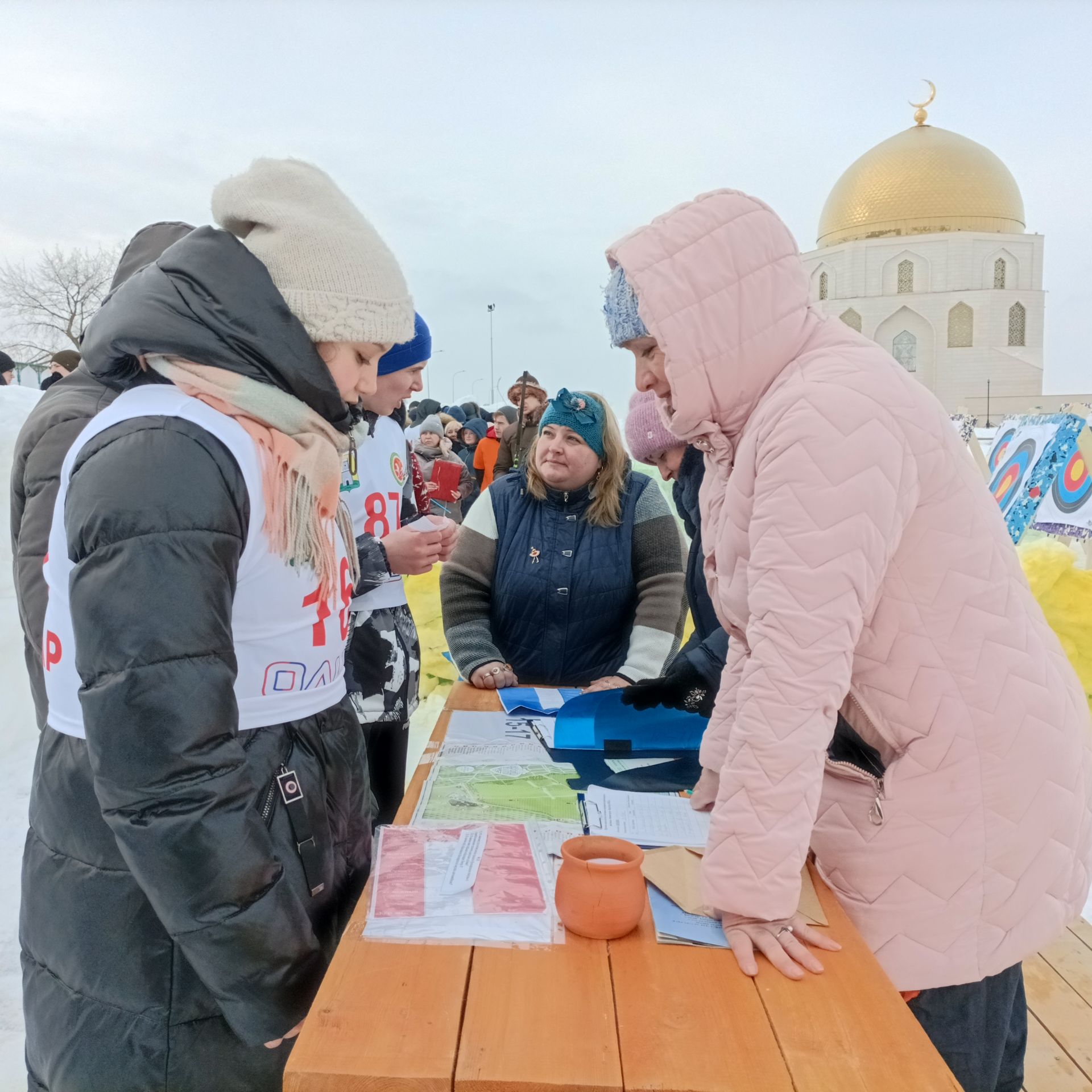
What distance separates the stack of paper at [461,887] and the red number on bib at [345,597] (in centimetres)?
37

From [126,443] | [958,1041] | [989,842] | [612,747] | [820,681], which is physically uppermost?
[126,443]

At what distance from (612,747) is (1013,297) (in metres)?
49.2

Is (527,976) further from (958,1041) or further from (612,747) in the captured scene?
(612,747)

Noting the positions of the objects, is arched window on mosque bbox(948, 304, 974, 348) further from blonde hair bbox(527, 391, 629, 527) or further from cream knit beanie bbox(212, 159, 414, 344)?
cream knit beanie bbox(212, 159, 414, 344)

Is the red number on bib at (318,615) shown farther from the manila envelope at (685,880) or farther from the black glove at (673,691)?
the black glove at (673,691)

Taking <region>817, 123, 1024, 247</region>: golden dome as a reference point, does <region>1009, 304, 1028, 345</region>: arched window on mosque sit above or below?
below

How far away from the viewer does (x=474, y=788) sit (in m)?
1.73

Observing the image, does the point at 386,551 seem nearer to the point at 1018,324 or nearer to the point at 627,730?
the point at 627,730

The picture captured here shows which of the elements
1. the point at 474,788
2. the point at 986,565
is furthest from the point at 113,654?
the point at 986,565

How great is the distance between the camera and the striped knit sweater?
9.02ft

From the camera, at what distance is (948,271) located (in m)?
43.1

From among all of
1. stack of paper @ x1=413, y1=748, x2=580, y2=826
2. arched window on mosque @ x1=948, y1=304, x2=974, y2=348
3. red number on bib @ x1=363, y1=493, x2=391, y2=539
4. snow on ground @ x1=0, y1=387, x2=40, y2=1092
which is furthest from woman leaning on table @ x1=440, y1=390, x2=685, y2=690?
arched window on mosque @ x1=948, y1=304, x2=974, y2=348

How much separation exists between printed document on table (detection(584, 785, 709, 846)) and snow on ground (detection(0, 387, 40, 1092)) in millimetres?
1786

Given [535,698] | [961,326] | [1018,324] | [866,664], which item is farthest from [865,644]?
[1018,324]
